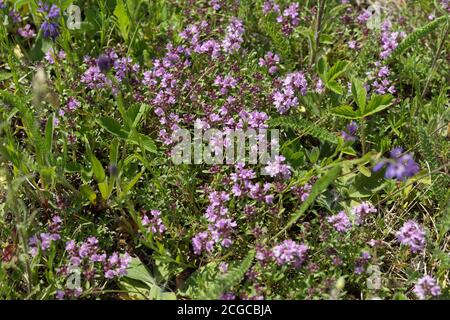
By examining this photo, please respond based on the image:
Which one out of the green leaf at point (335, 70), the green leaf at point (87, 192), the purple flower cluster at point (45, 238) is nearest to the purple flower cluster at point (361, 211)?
the green leaf at point (335, 70)

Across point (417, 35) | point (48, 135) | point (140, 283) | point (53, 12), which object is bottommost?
point (140, 283)

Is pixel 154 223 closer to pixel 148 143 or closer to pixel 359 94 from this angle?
pixel 148 143

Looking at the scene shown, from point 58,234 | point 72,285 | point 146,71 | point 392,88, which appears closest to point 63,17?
point 146,71

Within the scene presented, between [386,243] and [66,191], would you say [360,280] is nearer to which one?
[386,243]

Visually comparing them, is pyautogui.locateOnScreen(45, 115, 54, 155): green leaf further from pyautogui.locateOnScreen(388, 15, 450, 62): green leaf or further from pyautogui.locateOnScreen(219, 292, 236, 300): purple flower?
pyautogui.locateOnScreen(388, 15, 450, 62): green leaf

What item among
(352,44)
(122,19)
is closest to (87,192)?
(122,19)

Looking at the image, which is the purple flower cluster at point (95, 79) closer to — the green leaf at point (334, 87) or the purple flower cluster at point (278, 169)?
the purple flower cluster at point (278, 169)
